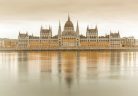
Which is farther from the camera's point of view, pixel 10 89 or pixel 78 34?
pixel 78 34

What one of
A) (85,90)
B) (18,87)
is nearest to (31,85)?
(18,87)

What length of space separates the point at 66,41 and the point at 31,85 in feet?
301

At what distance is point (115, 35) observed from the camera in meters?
111

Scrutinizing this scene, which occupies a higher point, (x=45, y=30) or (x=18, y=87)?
(x=45, y=30)

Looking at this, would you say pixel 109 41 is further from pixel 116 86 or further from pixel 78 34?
pixel 116 86

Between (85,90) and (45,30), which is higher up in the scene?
(45,30)

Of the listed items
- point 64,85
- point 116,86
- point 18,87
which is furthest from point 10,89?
point 116,86

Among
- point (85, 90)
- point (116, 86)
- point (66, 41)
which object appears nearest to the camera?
point (85, 90)

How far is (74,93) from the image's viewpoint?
1347 centimetres

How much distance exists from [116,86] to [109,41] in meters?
93.7

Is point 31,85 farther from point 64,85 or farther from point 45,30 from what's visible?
point 45,30

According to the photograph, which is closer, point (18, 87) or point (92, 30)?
point (18, 87)

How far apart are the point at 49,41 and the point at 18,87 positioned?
9449 centimetres

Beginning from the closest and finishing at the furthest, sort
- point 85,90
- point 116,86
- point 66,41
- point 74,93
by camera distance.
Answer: point 74,93, point 85,90, point 116,86, point 66,41
